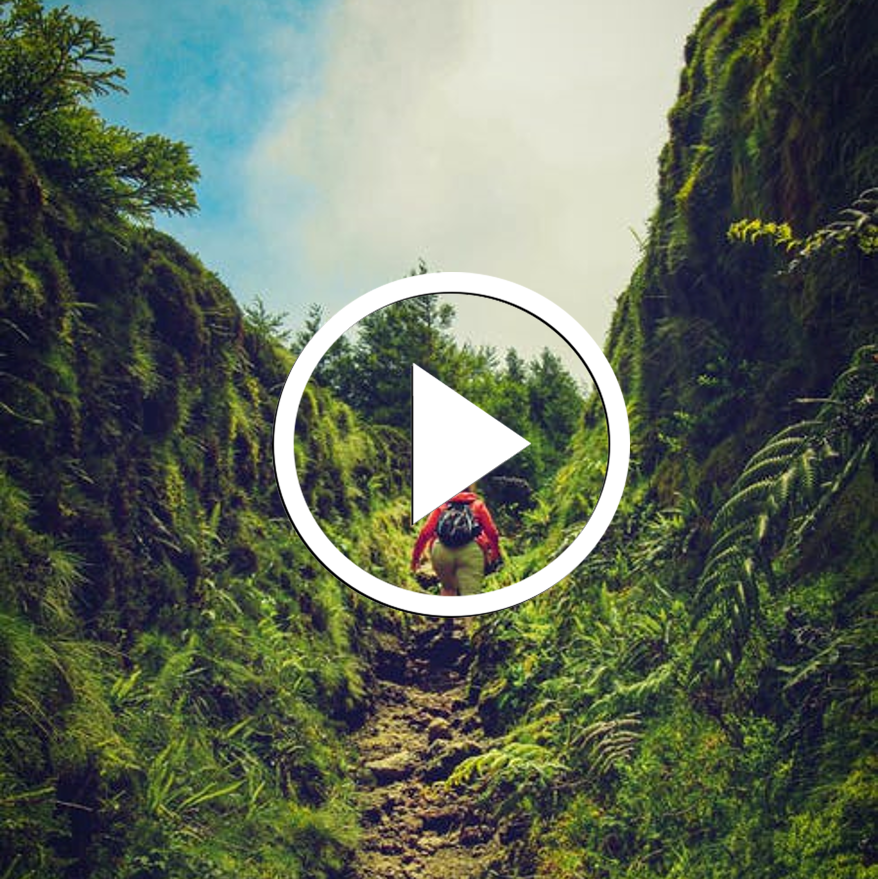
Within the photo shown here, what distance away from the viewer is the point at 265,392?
923 centimetres

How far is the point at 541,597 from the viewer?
317 inches

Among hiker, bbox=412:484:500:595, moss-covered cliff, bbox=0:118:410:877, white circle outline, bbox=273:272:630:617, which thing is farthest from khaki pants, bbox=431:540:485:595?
moss-covered cliff, bbox=0:118:410:877

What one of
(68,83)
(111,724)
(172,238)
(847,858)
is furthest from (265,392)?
(847,858)

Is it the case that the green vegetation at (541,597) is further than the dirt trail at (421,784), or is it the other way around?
the dirt trail at (421,784)

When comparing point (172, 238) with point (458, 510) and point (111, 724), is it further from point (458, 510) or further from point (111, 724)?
point (111, 724)

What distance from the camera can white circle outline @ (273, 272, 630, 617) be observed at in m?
5.00

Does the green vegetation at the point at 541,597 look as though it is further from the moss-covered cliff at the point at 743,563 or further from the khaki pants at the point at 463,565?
the khaki pants at the point at 463,565

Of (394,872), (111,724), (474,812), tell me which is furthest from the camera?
(474,812)

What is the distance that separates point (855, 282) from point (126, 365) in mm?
5651

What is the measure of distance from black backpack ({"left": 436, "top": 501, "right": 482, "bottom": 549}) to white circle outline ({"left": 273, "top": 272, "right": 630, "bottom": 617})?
4.48 ft

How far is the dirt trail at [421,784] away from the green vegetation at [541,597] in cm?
22

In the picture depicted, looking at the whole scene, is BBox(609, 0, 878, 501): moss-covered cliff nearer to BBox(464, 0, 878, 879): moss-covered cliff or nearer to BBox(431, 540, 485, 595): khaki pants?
BBox(464, 0, 878, 879): moss-covered cliff

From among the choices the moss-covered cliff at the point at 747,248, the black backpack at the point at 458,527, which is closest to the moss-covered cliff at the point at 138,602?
the black backpack at the point at 458,527

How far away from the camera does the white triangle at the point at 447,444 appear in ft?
18.5
